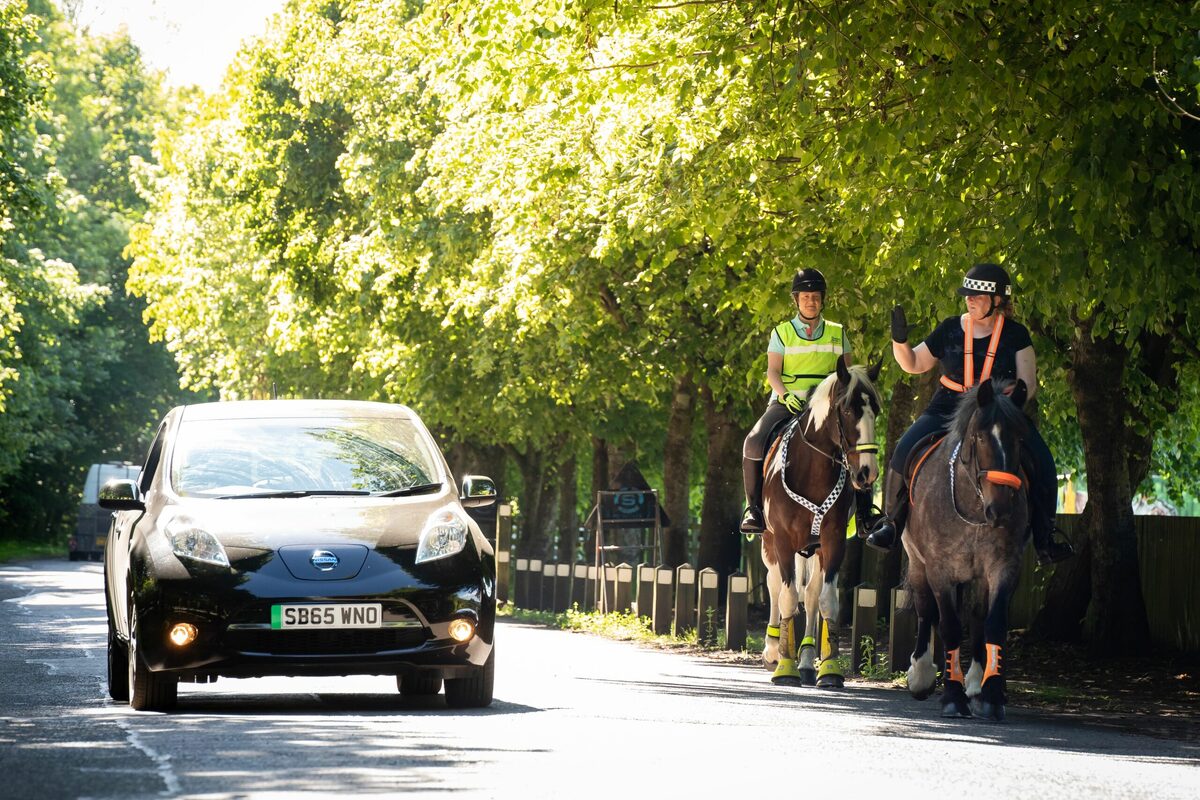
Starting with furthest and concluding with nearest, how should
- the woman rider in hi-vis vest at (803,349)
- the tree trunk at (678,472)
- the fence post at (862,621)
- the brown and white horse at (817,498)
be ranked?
the tree trunk at (678,472) < the fence post at (862,621) < the woman rider in hi-vis vest at (803,349) < the brown and white horse at (817,498)

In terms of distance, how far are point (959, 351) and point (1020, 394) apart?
0.58m

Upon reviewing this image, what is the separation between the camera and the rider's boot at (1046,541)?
A: 12914mm

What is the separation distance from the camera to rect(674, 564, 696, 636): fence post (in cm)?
2442

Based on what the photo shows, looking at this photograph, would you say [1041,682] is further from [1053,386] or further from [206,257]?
[206,257]

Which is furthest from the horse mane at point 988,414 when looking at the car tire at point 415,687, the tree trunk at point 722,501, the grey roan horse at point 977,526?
the tree trunk at point 722,501

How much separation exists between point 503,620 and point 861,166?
14567 mm

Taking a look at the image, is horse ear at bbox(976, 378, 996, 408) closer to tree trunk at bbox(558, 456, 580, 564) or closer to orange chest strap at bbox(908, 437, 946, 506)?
orange chest strap at bbox(908, 437, 946, 506)

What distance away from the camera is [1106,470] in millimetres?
22406

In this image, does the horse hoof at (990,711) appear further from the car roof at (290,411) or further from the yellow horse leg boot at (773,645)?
the car roof at (290,411)

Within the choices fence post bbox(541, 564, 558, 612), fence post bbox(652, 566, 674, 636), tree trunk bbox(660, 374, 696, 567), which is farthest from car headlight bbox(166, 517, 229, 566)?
fence post bbox(541, 564, 558, 612)

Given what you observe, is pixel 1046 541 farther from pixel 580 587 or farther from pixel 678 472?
pixel 678 472

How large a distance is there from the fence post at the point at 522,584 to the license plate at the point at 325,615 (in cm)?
2336

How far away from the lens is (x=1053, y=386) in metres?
27.2

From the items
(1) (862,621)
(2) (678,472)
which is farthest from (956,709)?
(2) (678,472)
